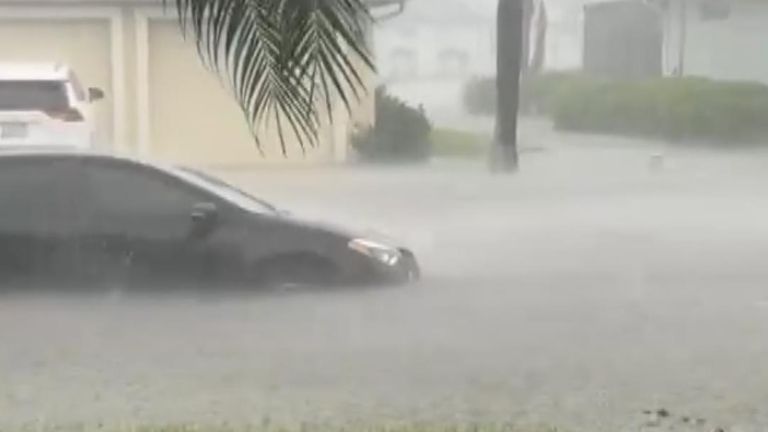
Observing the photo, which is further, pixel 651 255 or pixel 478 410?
pixel 651 255

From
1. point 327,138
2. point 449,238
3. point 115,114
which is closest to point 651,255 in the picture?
point 449,238

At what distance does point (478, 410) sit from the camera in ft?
14.5

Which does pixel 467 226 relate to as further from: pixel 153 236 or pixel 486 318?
pixel 153 236

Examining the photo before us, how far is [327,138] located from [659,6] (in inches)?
46.1

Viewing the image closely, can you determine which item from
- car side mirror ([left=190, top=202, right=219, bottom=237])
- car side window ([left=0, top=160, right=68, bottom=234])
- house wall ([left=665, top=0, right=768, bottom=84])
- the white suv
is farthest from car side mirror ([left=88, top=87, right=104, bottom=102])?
house wall ([left=665, top=0, right=768, bottom=84])

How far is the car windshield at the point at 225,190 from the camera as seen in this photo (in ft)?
15.4

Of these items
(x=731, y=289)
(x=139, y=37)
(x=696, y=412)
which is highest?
(x=139, y=37)

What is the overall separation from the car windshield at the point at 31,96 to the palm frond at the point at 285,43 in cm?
156

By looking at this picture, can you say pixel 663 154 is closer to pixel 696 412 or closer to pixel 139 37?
pixel 696 412

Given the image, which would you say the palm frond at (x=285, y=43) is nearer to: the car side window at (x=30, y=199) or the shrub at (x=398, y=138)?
the shrub at (x=398, y=138)

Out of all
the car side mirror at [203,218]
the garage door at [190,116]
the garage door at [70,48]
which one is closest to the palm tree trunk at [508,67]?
the garage door at [190,116]

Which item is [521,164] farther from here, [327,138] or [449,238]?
[327,138]

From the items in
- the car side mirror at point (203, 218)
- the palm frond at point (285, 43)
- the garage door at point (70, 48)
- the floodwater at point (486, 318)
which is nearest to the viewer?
the palm frond at point (285, 43)

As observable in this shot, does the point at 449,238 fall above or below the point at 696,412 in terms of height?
above
